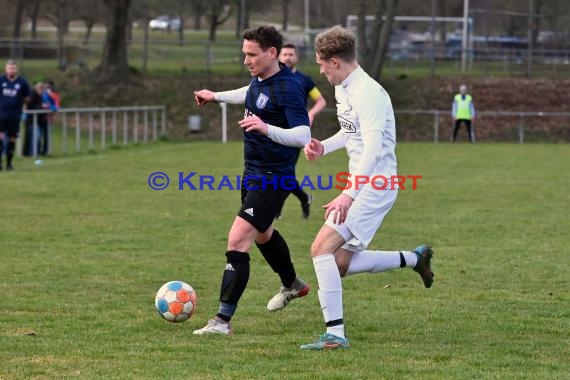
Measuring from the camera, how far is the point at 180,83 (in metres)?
39.0

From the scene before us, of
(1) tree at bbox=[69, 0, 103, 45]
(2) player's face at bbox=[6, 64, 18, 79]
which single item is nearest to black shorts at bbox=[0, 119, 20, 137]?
(2) player's face at bbox=[6, 64, 18, 79]

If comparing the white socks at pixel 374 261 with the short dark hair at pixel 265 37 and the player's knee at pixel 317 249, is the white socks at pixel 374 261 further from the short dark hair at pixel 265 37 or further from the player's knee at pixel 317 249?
the short dark hair at pixel 265 37

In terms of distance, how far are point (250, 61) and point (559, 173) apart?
1471 centimetres

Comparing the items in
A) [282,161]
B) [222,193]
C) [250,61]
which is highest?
[250,61]

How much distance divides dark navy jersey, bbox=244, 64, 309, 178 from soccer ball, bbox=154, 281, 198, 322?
0.84 m

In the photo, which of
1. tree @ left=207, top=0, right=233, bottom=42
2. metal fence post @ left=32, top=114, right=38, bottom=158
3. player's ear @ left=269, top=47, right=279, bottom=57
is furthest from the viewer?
tree @ left=207, top=0, right=233, bottom=42

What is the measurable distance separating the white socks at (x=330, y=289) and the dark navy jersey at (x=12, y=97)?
14.2 m

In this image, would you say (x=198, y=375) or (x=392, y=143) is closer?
(x=198, y=375)

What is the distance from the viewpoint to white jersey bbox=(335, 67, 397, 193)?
5.79 m

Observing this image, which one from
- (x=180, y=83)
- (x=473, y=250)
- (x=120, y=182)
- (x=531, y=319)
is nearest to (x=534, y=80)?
(x=180, y=83)

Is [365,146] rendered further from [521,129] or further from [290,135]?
[521,129]

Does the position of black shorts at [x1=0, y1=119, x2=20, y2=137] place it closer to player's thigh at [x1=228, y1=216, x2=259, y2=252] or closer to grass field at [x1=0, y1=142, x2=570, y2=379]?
grass field at [x1=0, y1=142, x2=570, y2=379]

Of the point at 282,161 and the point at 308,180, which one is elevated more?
the point at 282,161

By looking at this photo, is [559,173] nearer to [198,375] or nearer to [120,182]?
[120,182]
